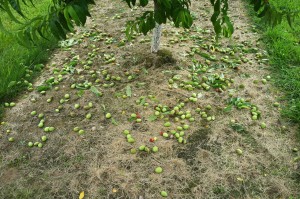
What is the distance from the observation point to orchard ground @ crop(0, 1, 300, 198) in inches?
119

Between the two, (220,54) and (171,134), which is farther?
(220,54)

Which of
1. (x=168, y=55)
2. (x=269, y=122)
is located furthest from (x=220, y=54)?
(x=269, y=122)

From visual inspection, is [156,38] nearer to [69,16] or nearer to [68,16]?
[69,16]

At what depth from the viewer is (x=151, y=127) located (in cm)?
361

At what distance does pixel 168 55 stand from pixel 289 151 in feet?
7.39

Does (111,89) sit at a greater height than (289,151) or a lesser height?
greater

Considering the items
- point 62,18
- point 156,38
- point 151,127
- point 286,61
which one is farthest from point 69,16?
point 286,61

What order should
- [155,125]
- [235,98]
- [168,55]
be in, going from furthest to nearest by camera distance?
[168,55], [235,98], [155,125]

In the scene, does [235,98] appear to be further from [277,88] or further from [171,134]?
[171,134]

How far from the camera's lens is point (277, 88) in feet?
14.2

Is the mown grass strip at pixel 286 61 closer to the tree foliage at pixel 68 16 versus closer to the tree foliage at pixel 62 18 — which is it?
the tree foliage at pixel 68 16

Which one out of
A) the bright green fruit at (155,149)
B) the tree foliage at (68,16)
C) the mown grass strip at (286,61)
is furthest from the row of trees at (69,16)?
the mown grass strip at (286,61)

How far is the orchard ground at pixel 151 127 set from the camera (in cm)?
A: 303

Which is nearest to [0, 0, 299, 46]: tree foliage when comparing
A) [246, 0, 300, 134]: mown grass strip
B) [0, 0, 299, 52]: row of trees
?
[0, 0, 299, 52]: row of trees
